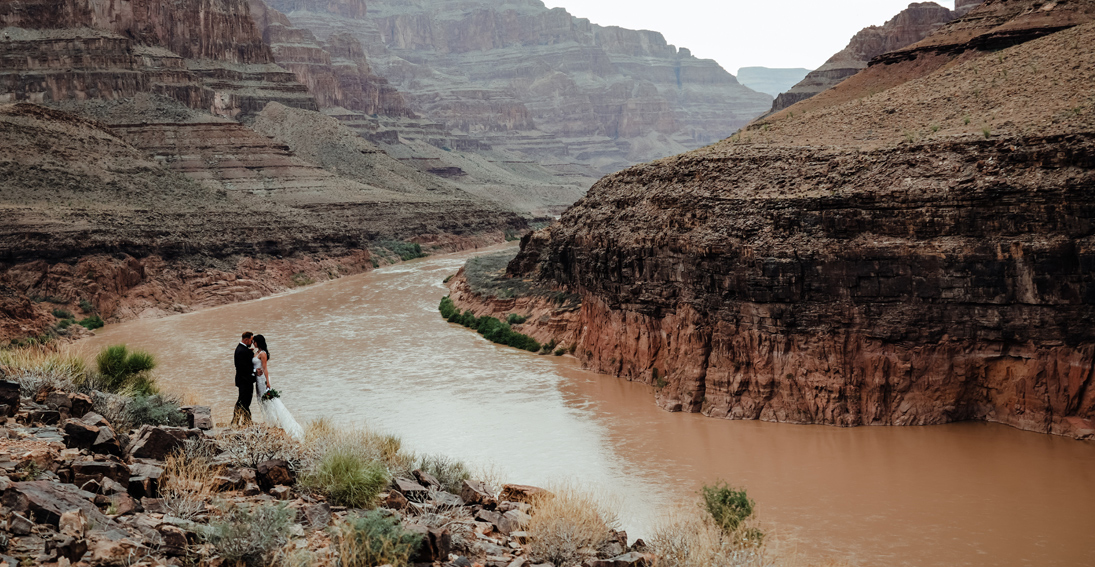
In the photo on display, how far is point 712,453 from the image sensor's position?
743 inches

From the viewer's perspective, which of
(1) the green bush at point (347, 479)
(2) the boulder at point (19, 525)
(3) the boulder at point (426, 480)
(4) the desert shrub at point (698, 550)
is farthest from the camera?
(3) the boulder at point (426, 480)

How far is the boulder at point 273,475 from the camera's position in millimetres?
10305

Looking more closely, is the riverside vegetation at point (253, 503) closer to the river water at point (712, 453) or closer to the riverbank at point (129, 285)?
the river water at point (712, 453)

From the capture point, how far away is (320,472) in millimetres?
10297

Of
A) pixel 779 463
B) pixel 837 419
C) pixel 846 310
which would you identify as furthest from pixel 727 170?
pixel 779 463

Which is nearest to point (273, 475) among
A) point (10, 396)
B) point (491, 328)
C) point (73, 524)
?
point (73, 524)

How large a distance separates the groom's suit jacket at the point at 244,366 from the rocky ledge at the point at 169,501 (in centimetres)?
145

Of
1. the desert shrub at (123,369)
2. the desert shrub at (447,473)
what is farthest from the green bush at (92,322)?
the desert shrub at (447,473)

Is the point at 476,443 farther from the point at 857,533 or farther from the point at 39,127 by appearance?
the point at 39,127

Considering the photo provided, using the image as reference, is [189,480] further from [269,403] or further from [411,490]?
[269,403]

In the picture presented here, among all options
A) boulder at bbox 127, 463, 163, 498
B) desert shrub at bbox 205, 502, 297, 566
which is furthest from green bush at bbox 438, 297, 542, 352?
desert shrub at bbox 205, 502, 297, 566

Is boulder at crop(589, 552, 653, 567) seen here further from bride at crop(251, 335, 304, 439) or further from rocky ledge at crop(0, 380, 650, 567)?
bride at crop(251, 335, 304, 439)

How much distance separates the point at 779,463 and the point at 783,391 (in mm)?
2815

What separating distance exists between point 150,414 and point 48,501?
4.48 m
